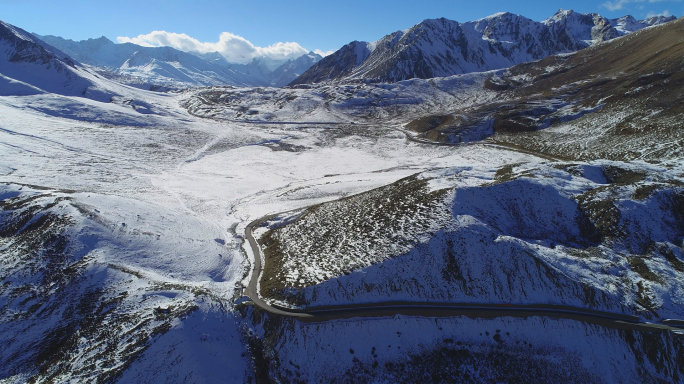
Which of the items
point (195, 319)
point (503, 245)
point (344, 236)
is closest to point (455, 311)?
point (503, 245)

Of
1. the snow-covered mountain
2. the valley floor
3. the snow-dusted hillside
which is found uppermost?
the snow-covered mountain

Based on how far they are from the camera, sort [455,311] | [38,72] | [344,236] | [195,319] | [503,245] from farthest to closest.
→ 1. [38,72]
2. [344,236]
3. [503,245]
4. [455,311]
5. [195,319]

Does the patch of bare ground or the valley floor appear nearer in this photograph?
the valley floor

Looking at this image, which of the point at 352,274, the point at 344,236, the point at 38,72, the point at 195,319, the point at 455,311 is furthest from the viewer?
the point at 38,72

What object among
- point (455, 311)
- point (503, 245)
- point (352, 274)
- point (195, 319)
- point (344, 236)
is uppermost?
point (503, 245)

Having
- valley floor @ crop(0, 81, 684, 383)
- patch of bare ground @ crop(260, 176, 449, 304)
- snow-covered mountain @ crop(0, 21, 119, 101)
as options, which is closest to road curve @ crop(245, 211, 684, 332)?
valley floor @ crop(0, 81, 684, 383)

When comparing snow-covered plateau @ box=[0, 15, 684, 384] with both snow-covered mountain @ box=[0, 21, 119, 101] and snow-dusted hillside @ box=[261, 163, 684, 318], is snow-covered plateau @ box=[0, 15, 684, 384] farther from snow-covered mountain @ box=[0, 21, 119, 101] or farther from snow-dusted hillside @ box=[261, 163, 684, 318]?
snow-covered mountain @ box=[0, 21, 119, 101]

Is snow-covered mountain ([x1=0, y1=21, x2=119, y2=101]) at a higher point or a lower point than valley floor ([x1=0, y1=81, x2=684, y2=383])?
higher

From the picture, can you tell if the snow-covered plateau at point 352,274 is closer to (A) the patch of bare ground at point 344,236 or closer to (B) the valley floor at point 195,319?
(B) the valley floor at point 195,319

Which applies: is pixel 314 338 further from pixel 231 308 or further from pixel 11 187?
pixel 11 187

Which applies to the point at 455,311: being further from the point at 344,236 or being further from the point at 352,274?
the point at 344,236

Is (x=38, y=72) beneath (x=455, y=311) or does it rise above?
above

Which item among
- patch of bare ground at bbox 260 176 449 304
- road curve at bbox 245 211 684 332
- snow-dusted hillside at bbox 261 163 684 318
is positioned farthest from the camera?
patch of bare ground at bbox 260 176 449 304
